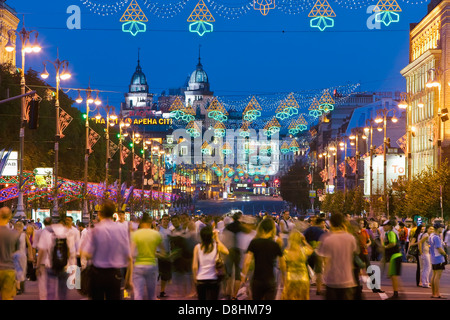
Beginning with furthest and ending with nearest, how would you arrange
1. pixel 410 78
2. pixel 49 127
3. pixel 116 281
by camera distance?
pixel 410 78
pixel 49 127
pixel 116 281

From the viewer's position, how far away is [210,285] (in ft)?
47.4

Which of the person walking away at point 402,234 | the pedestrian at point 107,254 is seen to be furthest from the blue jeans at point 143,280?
the person walking away at point 402,234

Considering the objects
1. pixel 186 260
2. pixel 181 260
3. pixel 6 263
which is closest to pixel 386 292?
pixel 186 260

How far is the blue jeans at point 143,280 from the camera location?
14.2m

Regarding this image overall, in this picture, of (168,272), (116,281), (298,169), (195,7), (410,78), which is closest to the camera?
(116,281)

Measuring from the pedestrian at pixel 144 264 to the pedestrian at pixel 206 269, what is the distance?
0.71 m

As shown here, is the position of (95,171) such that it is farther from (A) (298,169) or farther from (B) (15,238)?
(B) (15,238)

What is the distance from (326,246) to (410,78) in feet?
268

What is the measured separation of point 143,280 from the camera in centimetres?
1430

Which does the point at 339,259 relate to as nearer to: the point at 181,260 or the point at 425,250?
the point at 181,260

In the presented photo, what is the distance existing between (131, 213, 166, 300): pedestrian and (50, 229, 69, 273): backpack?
1428mm

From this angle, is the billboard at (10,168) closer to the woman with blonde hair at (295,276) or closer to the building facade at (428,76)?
the woman with blonde hair at (295,276)

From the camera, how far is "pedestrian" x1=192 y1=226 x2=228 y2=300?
1444 cm

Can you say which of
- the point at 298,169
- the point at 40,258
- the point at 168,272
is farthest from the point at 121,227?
the point at 298,169
